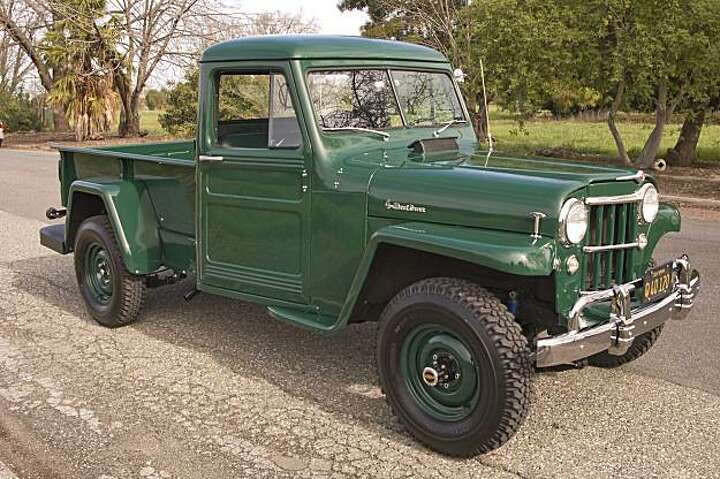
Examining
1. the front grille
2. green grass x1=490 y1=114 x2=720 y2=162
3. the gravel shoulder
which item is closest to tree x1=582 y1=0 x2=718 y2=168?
green grass x1=490 y1=114 x2=720 y2=162

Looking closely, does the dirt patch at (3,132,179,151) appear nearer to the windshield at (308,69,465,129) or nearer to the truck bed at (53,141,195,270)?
the truck bed at (53,141,195,270)

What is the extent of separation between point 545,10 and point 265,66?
10043 millimetres

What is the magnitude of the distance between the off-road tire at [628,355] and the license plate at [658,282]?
0.56 m

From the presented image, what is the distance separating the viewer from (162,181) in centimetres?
524

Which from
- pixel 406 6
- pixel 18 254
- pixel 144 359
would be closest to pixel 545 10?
pixel 406 6

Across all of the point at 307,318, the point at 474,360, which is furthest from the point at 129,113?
the point at 474,360

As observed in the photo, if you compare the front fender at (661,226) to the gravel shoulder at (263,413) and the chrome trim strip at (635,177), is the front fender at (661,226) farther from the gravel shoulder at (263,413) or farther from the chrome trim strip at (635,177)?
the gravel shoulder at (263,413)

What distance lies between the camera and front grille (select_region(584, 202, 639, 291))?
11.9 ft

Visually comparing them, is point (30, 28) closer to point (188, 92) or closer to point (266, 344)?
point (188, 92)

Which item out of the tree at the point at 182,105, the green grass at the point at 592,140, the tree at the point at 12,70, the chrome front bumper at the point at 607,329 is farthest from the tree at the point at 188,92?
the chrome front bumper at the point at 607,329

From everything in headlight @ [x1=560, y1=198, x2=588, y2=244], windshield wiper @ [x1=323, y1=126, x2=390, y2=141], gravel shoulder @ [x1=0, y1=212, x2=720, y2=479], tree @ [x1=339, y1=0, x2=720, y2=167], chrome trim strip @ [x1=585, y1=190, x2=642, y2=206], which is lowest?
gravel shoulder @ [x1=0, y1=212, x2=720, y2=479]

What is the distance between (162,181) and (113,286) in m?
0.84

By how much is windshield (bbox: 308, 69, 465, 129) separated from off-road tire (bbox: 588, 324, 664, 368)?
1.75m

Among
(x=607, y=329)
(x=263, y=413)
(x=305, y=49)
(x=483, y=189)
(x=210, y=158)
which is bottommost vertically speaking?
(x=263, y=413)
